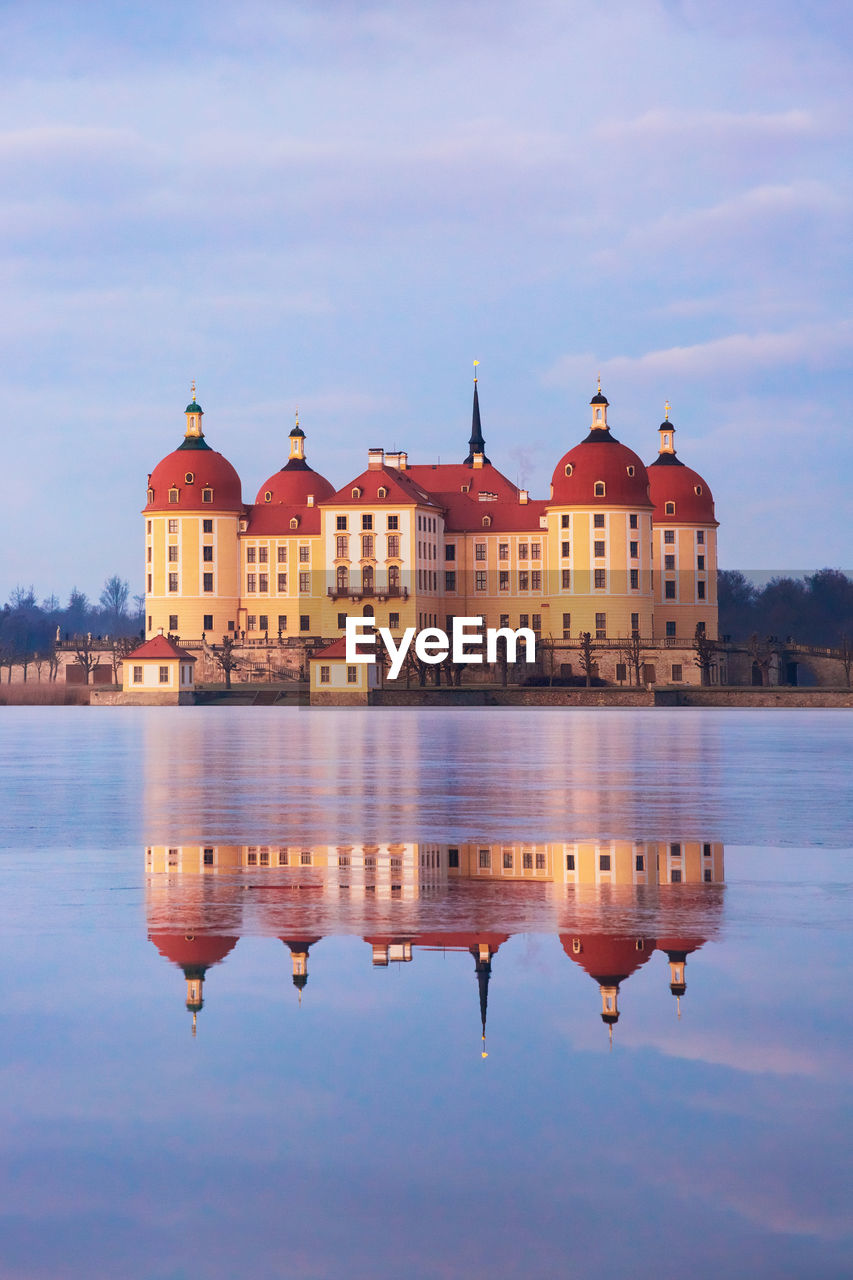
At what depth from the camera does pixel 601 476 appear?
11144 centimetres

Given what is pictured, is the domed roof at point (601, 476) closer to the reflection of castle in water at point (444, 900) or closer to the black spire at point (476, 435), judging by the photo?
the black spire at point (476, 435)

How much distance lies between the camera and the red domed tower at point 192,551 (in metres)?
117

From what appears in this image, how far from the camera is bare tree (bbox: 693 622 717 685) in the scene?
109 meters

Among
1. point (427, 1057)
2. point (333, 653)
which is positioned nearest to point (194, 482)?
point (333, 653)

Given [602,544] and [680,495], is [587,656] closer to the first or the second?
[602,544]

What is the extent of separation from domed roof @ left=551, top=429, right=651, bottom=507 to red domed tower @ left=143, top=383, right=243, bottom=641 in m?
23.3

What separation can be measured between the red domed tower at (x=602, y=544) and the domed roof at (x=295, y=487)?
19591mm

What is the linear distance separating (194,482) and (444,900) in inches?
4305

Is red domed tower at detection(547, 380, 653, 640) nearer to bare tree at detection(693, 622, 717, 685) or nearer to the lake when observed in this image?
bare tree at detection(693, 622, 717, 685)

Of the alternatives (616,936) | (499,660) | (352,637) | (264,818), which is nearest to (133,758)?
(264,818)

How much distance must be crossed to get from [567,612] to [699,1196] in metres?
107

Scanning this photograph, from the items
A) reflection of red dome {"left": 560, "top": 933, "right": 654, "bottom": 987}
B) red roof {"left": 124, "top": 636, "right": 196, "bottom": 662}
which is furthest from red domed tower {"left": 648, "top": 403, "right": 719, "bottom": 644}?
reflection of red dome {"left": 560, "top": 933, "right": 654, "bottom": 987}

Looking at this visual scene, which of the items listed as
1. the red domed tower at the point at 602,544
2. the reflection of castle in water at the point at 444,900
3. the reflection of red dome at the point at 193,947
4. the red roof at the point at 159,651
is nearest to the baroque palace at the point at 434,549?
the red domed tower at the point at 602,544

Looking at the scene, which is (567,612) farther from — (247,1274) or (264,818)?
(247,1274)
